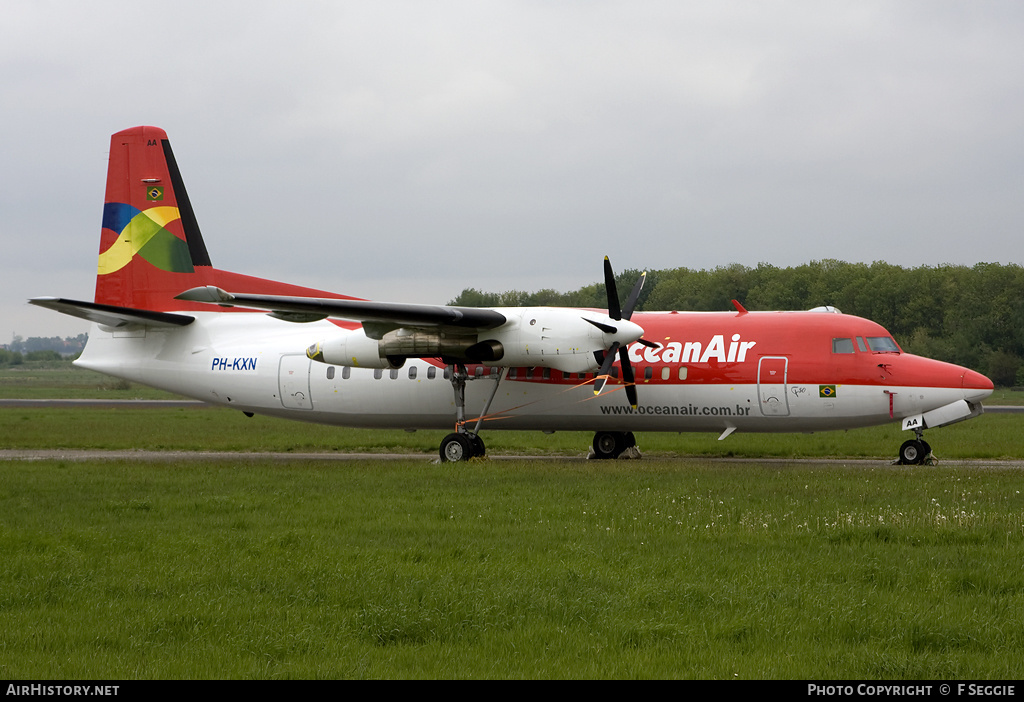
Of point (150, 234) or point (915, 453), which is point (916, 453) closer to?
point (915, 453)

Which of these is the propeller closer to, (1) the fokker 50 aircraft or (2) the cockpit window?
(1) the fokker 50 aircraft

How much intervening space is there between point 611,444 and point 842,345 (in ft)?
19.5

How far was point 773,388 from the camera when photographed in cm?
1977

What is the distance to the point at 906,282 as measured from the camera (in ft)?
226

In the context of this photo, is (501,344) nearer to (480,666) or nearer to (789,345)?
(789,345)

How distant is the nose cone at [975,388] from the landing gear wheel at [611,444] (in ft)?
24.4

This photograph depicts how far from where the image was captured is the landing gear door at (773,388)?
64.7 feet

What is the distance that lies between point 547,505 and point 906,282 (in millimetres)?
61901

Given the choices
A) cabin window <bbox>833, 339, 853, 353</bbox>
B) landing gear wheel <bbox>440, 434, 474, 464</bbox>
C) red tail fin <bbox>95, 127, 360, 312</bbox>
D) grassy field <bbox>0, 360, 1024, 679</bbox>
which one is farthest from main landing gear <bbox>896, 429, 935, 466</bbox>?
red tail fin <bbox>95, 127, 360, 312</bbox>

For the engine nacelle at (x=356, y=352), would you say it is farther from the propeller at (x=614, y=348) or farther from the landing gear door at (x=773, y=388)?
the landing gear door at (x=773, y=388)

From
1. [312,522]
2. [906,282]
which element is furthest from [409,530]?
[906,282]

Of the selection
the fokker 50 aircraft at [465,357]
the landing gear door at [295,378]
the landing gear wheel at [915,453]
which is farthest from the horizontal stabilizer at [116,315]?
the landing gear wheel at [915,453]

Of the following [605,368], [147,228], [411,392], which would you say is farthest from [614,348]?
[147,228]
